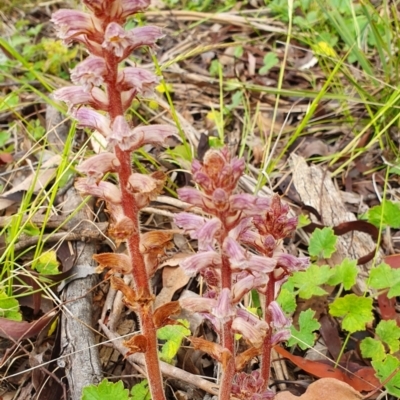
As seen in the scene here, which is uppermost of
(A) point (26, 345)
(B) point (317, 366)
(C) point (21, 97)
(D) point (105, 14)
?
(D) point (105, 14)

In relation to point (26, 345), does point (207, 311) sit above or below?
above

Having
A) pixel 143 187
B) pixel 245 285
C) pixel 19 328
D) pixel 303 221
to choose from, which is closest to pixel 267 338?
pixel 245 285

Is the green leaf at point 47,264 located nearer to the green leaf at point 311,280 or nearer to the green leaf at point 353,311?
the green leaf at point 311,280

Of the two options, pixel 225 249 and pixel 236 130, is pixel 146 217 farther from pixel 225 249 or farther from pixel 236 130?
pixel 225 249

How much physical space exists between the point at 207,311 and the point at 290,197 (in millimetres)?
2125

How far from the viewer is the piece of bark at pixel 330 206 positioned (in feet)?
11.7

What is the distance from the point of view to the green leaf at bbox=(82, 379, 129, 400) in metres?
2.55

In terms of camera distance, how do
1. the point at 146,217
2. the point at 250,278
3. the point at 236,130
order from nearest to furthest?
the point at 250,278, the point at 146,217, the point at 236,130

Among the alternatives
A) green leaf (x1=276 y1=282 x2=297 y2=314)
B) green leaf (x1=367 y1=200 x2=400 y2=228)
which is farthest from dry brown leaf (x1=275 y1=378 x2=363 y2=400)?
green leaf (x1=367 y1=200 x2=400 y2=228)

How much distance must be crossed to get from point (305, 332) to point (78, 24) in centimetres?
183

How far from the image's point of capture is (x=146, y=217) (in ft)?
12.6

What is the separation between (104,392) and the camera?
8.38 ft

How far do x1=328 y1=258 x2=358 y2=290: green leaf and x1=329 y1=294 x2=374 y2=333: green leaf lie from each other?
86 mm

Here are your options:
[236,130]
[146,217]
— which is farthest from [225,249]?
[236,130]
